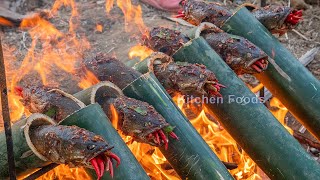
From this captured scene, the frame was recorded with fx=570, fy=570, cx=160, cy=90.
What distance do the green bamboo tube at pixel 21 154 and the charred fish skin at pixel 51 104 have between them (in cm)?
17

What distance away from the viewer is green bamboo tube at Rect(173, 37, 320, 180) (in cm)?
401

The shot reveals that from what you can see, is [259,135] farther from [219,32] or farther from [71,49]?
[71,49]

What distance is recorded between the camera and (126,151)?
3516 millimetres

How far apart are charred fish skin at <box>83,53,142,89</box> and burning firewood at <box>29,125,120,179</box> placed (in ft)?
2.44

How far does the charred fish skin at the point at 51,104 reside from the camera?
3637 mm

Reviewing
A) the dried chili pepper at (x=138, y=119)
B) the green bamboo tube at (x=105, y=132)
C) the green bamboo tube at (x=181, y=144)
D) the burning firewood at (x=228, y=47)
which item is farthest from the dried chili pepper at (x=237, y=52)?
the green bamboo tube at (x=105, y=132)

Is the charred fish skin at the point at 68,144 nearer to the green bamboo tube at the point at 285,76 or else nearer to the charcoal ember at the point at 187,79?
the charcoal ember at the point at 187,79

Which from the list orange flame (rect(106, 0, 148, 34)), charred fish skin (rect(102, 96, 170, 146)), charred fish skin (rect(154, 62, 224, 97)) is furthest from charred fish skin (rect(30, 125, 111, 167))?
orange flame (rect(106, 0, 148, 34))

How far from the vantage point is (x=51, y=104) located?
3660 mm

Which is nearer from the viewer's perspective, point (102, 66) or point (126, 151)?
point (126, 151)

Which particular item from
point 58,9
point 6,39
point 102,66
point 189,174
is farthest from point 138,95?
point 58,9

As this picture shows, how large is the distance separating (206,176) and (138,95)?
72cm

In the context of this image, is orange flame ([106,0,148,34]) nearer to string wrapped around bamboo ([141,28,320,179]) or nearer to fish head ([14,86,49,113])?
string wrapped around bamboo ([141,28,320,179])

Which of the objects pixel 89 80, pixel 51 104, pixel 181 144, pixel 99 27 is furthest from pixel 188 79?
pixel 99 27
